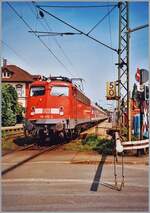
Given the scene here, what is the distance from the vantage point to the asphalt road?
5.77m

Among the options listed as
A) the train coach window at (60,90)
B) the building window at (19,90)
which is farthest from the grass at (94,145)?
the building window at (19,90)

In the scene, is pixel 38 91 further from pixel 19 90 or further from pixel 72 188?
pixel 72 188

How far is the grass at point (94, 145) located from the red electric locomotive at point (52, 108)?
72 cm

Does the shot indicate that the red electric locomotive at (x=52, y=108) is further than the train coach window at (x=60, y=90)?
No

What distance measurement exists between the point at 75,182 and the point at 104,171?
4.74 ft

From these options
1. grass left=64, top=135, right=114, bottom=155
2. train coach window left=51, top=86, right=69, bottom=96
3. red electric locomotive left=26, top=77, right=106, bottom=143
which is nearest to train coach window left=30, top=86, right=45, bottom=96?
red electric locomotive left=26, top=77, right=106, bottom=143

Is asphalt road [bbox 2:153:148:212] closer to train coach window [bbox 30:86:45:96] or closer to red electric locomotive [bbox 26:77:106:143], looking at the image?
→ red electric locomotive [bbox 26:77:106:143]

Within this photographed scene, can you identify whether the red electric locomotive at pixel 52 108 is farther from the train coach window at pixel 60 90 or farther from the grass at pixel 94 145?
the grass at pixel 94 145

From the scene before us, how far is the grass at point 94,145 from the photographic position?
1247 centimetres

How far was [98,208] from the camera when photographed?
5590 mm

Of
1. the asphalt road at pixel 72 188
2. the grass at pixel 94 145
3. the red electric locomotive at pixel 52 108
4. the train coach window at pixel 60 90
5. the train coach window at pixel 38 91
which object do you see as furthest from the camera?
the train coach window at pixel 60 90

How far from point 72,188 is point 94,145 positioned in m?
6.67

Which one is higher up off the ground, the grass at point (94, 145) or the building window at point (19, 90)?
the building window at point (19, 90)

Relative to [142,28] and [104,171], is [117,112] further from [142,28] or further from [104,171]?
[142,28]
